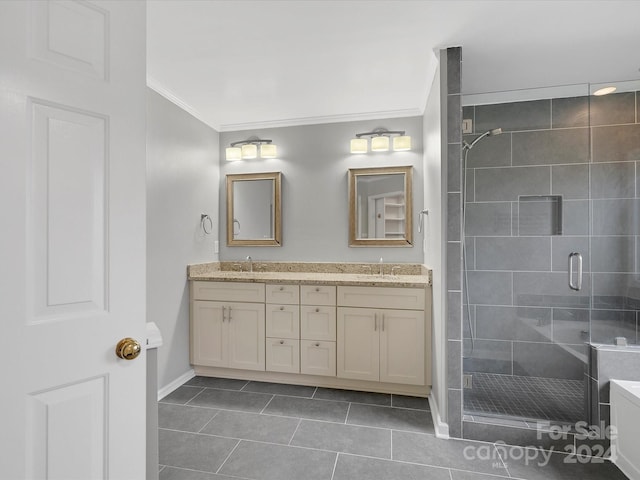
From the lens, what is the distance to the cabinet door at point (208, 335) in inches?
114

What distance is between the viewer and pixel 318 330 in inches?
108

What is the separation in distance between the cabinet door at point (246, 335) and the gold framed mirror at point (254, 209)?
2.57 ft

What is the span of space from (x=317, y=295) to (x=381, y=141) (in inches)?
62.0

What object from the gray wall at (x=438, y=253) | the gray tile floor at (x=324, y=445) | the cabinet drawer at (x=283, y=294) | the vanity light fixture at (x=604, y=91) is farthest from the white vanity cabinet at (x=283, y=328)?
the vanity light fixture at (x=604, y=91)

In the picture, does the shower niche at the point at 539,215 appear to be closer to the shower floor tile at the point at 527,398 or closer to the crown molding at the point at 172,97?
the shower floor tile at the point at 527,398

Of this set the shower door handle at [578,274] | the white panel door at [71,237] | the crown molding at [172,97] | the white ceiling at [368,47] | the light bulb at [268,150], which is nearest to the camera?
the white panel door at [71,237]

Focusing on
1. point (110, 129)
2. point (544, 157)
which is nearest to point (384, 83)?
point (544, 157)

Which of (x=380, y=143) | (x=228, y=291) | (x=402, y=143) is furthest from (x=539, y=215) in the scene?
(x=228, y=291)

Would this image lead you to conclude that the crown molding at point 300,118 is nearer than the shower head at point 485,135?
No

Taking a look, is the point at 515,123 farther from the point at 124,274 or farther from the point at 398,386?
the point at 124,274

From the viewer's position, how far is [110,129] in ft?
3.29

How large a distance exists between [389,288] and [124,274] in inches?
78.6

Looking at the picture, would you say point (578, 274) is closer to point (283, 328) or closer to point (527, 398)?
point (527, 398)

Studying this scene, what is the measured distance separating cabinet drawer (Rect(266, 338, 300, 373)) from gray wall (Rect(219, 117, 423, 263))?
2.90 feet
